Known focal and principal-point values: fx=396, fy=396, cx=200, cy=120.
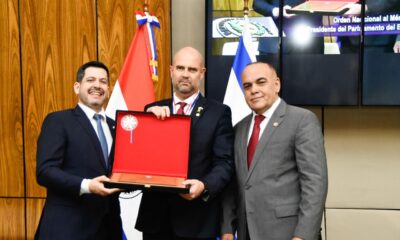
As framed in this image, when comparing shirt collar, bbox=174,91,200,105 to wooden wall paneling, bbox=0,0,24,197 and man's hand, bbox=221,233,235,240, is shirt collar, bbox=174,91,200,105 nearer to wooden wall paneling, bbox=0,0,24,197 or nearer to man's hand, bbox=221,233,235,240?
man's hand, bbox=221,233,235,240

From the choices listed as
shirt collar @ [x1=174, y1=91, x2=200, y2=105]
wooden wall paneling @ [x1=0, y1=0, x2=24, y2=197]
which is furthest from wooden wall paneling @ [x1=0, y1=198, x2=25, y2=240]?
shirt collar @ [x1=174, y1=91, x2=200, y2=105]

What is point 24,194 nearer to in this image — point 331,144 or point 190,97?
point 190,97

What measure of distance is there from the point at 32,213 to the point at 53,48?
1.60m

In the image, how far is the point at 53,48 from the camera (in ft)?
12.2

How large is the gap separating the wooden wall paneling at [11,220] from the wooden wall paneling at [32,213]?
0.05 metres

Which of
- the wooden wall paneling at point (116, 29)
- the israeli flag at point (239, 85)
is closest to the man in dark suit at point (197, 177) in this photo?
the israeli flag at point (239, 85)

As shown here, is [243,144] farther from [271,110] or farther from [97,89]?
[97,89]

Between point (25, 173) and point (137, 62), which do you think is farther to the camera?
point (25, 173)

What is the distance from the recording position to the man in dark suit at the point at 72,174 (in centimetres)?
184

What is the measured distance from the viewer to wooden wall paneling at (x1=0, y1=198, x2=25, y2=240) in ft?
12.6

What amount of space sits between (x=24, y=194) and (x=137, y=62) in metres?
1.79

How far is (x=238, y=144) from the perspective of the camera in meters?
1.96

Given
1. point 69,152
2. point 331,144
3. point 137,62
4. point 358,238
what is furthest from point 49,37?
point 358,238

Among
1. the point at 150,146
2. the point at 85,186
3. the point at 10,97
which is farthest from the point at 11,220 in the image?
the point at 150,146
